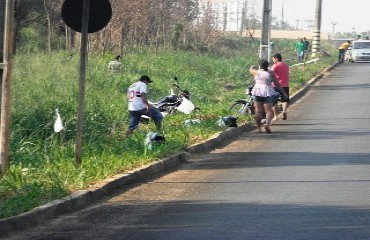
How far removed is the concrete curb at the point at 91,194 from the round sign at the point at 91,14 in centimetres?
214

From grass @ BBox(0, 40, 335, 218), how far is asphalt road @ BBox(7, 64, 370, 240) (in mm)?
565

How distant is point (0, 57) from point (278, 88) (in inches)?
452

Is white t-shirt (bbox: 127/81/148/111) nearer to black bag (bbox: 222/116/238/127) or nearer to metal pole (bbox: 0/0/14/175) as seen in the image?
black bag (bbox: 222/116/238/127)

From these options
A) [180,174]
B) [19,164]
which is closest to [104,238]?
[19,164]

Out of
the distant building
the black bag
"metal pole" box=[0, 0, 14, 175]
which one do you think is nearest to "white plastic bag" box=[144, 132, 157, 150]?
"metal pole" box=[0, 0, 14, 175]

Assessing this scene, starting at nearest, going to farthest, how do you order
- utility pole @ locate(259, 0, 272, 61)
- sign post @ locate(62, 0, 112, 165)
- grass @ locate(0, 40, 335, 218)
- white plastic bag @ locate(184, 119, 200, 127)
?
1. grass @ locate(0, 40, 335, 218)
2. sign post @ locate(62, 0, 112, 165)
3. white plastic bag @ locate(184, 119, 200, 127)
4. utility pole @ locate(259, 0, 272, 61)

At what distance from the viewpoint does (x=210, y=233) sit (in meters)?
9.91

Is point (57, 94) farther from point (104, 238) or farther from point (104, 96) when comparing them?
point (104, 238)

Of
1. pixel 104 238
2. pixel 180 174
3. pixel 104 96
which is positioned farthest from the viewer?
pixel 104 96

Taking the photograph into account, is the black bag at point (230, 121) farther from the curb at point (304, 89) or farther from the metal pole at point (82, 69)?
the curb at point (304, 89)

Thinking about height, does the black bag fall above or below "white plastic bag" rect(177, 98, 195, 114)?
below

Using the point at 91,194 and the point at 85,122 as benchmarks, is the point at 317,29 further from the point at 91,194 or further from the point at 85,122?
the point at 91,194

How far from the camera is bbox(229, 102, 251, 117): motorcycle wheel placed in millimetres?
25333

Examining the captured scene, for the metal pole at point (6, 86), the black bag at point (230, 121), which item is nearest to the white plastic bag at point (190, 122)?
the black bag at point (230, 121)
